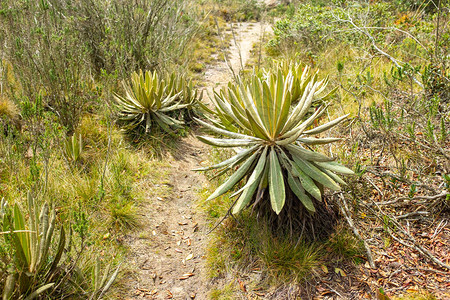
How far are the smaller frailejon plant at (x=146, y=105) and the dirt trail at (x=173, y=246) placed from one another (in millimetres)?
686

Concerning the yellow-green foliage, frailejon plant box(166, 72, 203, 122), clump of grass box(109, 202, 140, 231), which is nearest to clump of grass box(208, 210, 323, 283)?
clump of grass box(109, 202, 140, 231)

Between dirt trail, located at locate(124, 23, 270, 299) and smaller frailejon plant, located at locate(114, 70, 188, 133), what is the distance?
0.69 m

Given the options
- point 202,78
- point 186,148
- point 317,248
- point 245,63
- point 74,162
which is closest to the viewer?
point 317,248

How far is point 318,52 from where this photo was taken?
292 inches

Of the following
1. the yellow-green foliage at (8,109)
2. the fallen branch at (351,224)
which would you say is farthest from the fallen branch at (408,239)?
the yellow-green foliage at (8,109)

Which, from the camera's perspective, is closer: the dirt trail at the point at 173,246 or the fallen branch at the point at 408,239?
the fallen branch at the point at 408,239

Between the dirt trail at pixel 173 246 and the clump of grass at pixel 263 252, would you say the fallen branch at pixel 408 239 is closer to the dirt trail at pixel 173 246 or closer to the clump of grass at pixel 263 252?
the clump of grass at pixel 263 252

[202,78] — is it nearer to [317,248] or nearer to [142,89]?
[142,89]

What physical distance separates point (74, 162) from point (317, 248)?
9.89ft

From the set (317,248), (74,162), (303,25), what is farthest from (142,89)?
(303,25)

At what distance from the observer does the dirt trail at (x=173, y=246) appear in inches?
113

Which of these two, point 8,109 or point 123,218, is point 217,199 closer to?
point 123,218

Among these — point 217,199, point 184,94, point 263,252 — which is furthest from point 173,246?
point 184,94

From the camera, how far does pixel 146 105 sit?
4.84 m
